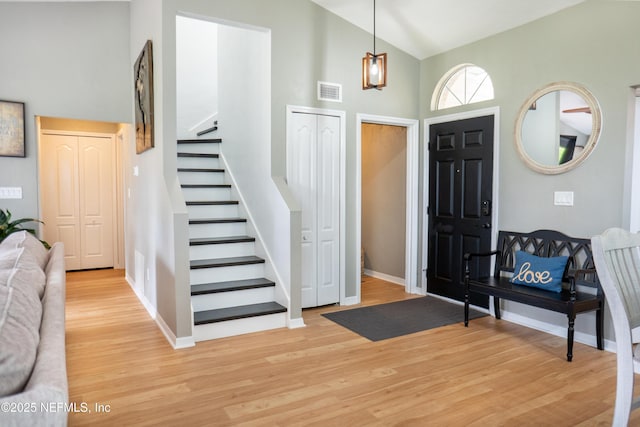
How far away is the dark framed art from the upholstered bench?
10.8ft

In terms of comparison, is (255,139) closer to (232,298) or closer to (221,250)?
(221,250)

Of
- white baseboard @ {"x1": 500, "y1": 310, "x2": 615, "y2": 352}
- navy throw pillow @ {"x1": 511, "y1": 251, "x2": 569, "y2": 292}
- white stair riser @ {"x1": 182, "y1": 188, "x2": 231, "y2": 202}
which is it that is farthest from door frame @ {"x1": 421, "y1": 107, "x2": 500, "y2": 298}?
white stair riser @ {"x1": 182, "y1": 188, "x2": 231, "y2": 202}

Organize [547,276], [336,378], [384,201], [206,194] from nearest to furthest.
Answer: [336,378] → [547,276] → [206,194] → [384,201]

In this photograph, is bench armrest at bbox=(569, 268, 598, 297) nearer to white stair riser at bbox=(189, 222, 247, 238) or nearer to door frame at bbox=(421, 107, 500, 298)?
door frame at bbox=(421, 107, 500, 298)

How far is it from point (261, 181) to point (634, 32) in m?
3.38

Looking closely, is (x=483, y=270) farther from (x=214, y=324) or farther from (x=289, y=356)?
(x=214, y=324)

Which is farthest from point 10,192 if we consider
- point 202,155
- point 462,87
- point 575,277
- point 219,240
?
point 575,277

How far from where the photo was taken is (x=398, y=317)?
14.2ft

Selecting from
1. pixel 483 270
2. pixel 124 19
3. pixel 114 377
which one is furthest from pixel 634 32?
pixel 124 19

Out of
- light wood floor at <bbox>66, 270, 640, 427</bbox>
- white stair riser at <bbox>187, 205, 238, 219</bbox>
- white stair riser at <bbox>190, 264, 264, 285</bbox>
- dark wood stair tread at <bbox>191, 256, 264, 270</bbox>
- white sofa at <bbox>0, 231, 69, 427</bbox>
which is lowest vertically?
light wood floor at <bbox>66, 270, 640, 427</bbox>

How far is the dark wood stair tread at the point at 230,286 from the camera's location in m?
3.84

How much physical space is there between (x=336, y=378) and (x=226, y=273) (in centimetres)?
170

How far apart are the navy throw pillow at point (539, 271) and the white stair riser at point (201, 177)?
3458 mm

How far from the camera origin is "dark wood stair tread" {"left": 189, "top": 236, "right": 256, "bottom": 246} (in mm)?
4258
